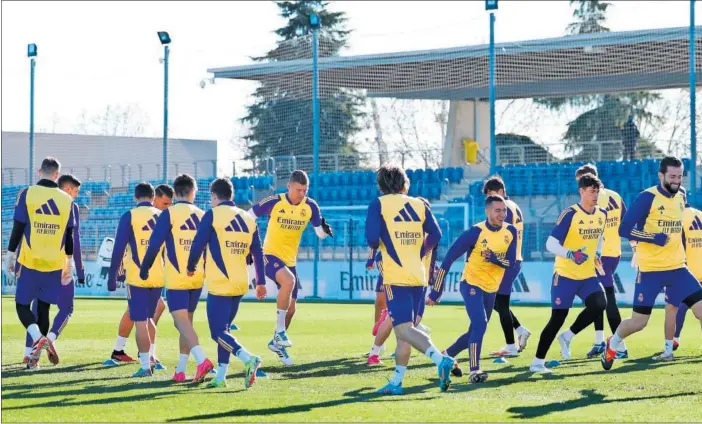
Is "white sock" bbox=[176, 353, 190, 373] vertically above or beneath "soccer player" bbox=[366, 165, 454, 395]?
beneath

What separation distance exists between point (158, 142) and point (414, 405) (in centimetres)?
5019

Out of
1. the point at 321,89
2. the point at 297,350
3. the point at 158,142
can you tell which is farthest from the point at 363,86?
the point at 297,350

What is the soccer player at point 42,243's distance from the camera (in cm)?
1291

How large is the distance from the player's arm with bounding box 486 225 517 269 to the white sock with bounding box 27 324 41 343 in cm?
469

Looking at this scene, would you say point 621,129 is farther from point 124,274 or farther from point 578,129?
point 124,274

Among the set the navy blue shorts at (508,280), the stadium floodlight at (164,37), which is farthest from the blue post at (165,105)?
the navy blue shorts at (508,280)

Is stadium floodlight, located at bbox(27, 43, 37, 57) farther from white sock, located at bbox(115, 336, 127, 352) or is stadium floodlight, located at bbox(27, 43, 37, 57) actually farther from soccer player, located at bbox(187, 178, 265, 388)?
soccer player, located at bbox(187, 178, 265, 388)

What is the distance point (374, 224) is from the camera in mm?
10406

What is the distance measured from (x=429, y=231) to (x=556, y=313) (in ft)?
6.67

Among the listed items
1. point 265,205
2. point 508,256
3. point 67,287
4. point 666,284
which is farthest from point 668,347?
point 67,287

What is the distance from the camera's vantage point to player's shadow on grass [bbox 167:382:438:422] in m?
9.02

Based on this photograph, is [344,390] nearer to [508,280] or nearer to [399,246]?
[399,246]

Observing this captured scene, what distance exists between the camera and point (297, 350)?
592 inches

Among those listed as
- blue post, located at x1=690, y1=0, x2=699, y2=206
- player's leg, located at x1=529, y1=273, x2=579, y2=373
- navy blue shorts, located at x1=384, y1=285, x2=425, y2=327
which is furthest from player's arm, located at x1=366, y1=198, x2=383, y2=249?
blue post, located at x1=690, y1=0, x2=699, y2=206
